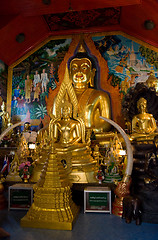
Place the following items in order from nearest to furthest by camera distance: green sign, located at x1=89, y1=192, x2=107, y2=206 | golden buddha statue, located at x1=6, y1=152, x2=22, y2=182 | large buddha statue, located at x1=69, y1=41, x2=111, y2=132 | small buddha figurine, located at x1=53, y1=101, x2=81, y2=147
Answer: green sign, located at x1=89, y1=192, x2=107, y2=206 < golden buddha statue, located at x1=6, y1=152, x2=22, y2=182 < small buddha figurine, located at x1=53, y1=101, x2=81, y2=147 < large buddha statue, located at x1=69, y1=41, x2=111, y2=132

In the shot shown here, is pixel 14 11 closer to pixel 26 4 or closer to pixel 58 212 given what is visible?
pixel 26 4

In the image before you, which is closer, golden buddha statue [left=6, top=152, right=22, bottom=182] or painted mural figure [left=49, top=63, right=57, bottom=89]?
golden buddha statue [left=6, top=152, right=22, bottom=182]

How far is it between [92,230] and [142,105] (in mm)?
3073

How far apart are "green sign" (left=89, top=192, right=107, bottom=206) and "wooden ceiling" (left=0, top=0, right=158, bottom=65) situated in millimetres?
3798

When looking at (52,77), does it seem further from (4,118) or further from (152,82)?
(152,82)

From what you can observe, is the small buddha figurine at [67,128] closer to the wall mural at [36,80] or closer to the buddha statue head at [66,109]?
the buddha statue head at [66,109]

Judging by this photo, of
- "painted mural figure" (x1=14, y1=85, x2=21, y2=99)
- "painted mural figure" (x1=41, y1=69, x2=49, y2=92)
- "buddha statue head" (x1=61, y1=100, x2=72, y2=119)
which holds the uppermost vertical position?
"painted mural figure" (x1=41, y1=69, x2=49, y2=92)

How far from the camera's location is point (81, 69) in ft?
20.6

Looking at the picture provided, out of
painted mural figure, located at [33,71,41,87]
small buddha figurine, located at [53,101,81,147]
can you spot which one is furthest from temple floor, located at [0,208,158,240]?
painted mural figure, located at [33,71,41,87]

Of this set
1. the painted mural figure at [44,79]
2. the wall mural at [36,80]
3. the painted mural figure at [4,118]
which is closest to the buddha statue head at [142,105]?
the wall mural at [36,80]

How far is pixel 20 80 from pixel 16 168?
354 centimetres

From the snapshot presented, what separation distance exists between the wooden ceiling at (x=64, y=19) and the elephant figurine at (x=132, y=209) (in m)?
3.91

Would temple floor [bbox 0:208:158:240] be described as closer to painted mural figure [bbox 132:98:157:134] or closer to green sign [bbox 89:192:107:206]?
green sign [bbox 89:192:107:206]

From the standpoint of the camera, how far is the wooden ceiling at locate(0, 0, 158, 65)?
5023mm
